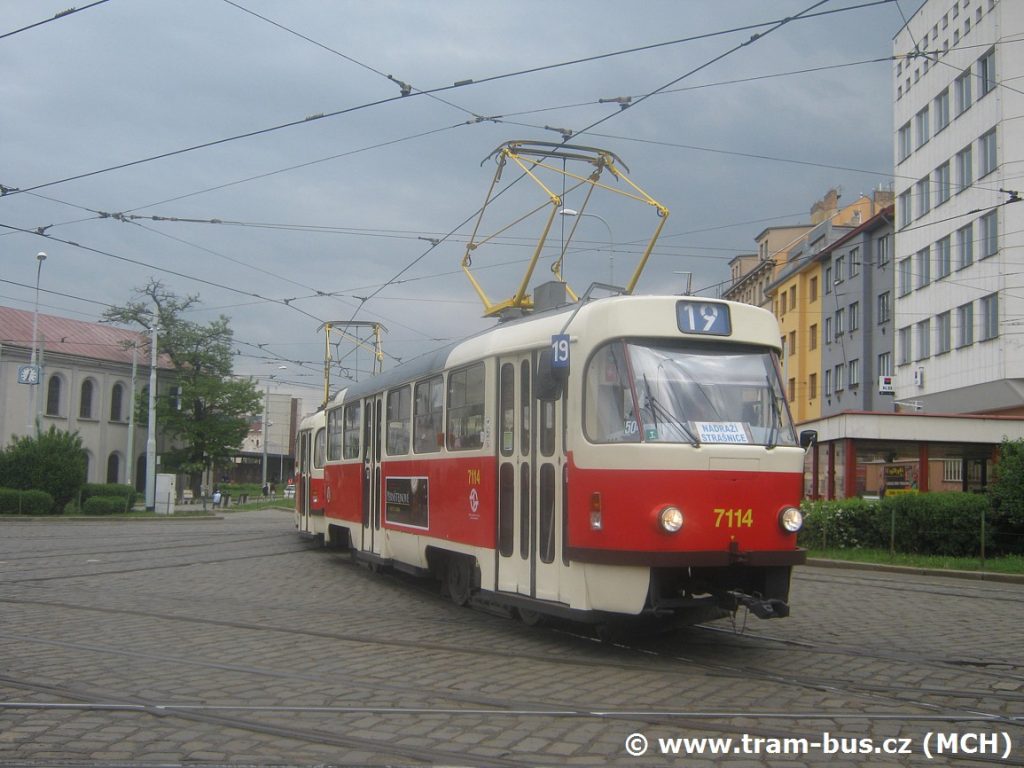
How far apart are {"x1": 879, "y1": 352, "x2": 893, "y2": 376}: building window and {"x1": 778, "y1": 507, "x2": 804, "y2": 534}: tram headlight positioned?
137 ft

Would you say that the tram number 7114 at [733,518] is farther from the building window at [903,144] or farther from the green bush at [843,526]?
the building window at [903,144]

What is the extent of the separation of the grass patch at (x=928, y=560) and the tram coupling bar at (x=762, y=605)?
36.4 ft

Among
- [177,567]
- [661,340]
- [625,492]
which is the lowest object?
[177,567]

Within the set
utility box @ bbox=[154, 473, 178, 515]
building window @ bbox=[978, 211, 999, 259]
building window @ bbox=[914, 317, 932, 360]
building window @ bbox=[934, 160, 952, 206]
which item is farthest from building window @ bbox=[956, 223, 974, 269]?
utility box @ bbox=[154, 473, 178, 515]

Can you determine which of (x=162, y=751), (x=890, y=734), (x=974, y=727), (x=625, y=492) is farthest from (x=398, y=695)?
(x=974, y=727)

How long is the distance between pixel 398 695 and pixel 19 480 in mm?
38207

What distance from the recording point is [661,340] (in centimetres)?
913

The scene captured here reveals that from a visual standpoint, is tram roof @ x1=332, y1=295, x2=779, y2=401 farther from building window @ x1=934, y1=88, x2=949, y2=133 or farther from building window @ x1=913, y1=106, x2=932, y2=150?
building window @ x1=913, y1=106, x2=932, y2=150

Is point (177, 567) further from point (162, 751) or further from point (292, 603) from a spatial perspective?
point (162, 751)

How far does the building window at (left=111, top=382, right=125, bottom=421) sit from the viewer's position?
2731 inches

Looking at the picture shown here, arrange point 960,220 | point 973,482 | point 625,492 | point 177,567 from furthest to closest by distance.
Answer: point 960,220, point 973,482, point 177,567, point 625,492

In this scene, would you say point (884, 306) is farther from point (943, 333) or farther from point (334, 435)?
point (334, 435)

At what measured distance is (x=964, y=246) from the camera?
1553 inches

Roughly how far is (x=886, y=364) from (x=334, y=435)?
36279mm
